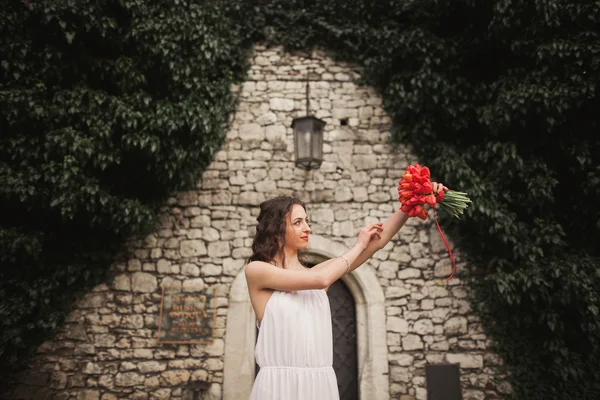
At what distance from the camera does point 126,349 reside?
450cm

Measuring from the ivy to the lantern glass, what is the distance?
1.09 m

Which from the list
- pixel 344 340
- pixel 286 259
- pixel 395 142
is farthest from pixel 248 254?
pixel 286 259

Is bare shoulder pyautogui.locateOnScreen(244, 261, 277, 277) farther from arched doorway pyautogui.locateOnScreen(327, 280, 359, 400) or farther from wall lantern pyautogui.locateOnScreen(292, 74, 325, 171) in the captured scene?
arched doorway pyautogui.locateOnScreen(327, 280, 359, 400)

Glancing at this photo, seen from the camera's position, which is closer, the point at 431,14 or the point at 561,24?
the point at 561,24

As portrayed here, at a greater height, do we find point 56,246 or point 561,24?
point 561,24

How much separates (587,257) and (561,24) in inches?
101

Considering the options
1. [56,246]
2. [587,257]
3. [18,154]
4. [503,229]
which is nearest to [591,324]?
[587,257]

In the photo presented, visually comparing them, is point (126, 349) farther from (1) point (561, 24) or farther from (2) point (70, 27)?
(1) point (561, 24)

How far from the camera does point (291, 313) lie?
1.68 m

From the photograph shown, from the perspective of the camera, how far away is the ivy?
13.7ft

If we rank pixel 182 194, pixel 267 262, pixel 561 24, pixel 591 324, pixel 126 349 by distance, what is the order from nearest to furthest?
pixel 267 262 → pixel 591 324 → pixel 561 24 → pixel 126 349 → pixel 182 194

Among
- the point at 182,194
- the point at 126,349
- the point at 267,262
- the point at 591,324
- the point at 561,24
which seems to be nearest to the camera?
the point at 267,262

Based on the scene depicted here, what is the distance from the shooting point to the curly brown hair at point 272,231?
1835 mm

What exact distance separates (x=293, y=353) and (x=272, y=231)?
0.55m
